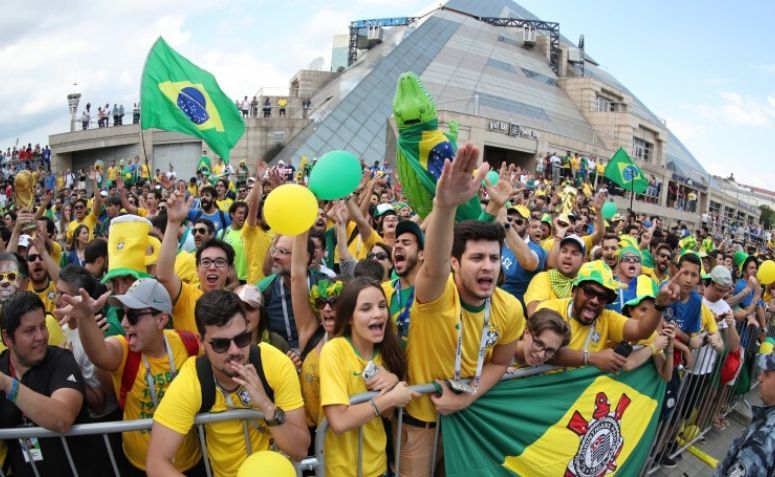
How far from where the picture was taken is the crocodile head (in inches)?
175

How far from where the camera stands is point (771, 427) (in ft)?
8.66

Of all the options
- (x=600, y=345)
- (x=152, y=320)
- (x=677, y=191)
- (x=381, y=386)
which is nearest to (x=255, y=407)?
(x=381, y=386)

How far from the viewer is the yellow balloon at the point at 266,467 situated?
6.69ft

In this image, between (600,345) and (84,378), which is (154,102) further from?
(600,345)

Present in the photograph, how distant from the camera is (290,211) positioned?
3.03 m

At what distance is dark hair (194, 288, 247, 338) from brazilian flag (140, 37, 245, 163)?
4.32 m

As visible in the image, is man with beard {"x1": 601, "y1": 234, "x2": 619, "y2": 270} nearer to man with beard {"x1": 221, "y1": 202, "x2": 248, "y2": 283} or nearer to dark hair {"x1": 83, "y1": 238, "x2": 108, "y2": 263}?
man with beard {"x1": 221, "y1": 202, "x2": 248, "y2": 283}

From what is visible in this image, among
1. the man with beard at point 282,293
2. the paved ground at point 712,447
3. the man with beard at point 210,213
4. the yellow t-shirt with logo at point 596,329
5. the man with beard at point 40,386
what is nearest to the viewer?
the man with beard at point 40,386

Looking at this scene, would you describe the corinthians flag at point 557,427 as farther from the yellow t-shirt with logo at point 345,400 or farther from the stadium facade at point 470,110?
the stadium facade at point 470,110

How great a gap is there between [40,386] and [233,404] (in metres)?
0.88

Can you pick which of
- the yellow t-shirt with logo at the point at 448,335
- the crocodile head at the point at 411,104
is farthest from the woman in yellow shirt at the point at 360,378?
the crocodile head at the point at 411,104

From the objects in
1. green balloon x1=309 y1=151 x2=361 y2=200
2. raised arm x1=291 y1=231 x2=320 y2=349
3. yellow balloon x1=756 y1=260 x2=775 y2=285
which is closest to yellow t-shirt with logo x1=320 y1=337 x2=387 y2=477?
raised arm x1=291 y1=231 x2=320 y2=349

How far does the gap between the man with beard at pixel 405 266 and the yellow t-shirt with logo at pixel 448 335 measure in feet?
1.10

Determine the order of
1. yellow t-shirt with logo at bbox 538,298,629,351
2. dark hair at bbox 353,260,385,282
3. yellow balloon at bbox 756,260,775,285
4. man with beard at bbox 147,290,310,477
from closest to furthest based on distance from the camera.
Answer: man with beard at bbox 147,290,310,477, yellow t-shirt with logo at bbox 538,298,629,351, dark hair at bbox 353,260,385,282, yellow balloon at bbox 756,260,775,285
